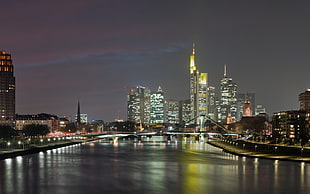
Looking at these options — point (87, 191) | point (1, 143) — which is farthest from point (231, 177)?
point (1, 143)

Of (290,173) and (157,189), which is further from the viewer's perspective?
(290,173)


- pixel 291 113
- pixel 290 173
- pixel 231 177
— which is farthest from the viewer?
pixel 291 113

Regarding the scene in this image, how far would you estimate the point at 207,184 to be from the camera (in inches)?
1432

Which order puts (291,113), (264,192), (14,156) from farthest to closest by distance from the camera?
(291,113), (14,156), (264,192)

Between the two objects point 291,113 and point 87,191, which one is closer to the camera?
point 87,191

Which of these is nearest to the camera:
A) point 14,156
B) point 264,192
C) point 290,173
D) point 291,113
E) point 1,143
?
point 264,192

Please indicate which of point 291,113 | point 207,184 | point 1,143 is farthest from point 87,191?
point 291,113

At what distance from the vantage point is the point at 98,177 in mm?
42875

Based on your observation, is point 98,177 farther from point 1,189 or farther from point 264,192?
point 264,192

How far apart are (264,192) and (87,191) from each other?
1245 centimetres

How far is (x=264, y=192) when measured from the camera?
105 ft

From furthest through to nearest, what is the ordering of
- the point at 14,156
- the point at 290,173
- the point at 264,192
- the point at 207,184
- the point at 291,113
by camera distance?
the point at 291,113
the point at 14,156
the point at 290,173
the point at 207,184
the point at 264,192

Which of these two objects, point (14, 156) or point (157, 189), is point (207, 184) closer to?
point (157, 189)

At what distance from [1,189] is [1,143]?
186 ft
